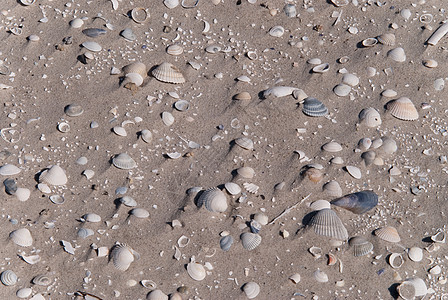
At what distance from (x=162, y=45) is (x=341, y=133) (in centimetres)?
126

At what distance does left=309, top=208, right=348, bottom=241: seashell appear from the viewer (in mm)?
2576

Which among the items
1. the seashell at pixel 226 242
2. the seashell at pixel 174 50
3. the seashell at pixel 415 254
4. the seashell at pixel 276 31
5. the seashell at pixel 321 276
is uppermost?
the seashell at pixel 276 31

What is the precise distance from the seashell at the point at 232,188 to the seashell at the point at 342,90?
88cm

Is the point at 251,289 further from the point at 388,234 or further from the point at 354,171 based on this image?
the point at 354,171

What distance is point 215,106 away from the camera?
9.82ft

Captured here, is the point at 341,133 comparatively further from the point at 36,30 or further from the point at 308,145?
the point at 36,30

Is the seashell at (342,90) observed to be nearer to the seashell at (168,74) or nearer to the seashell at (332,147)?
the seashell at (332,147)

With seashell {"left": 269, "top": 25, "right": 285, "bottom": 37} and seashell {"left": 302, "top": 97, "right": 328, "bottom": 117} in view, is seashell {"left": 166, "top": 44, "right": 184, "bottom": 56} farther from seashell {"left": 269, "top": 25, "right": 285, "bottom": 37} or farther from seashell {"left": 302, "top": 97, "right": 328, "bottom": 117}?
seashell {"left": 302, "top": 97, "right": 328, "bottom": 117}

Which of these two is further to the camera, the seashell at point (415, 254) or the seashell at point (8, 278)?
the seashell at point (415, 254)

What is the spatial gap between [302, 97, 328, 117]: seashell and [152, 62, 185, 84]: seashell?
0.76 metres

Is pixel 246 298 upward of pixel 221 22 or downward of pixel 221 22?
downward

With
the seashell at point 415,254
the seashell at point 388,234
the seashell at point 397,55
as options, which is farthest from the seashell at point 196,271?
the seashell at point 397,55

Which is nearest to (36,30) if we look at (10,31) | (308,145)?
(10,31)

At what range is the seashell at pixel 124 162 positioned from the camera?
2.77 meters
